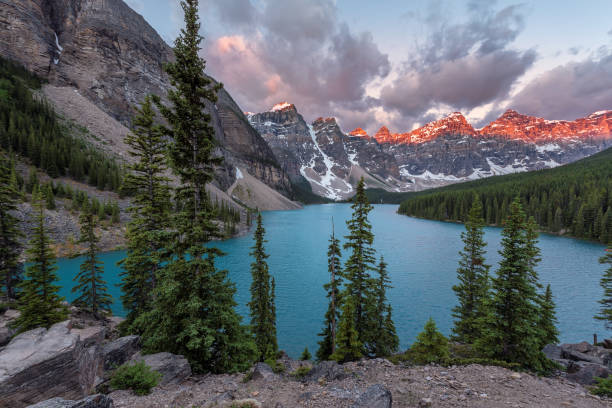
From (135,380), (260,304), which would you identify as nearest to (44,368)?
(135,380)

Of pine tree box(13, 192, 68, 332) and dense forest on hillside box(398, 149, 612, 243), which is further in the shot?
dense forest on hillside box(398, 149, 612, 243)

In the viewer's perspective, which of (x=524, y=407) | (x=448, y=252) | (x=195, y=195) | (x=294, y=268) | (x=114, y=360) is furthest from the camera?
(x=448, y=252)

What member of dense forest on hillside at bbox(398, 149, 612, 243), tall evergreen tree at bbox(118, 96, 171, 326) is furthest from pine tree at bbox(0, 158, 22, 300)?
dense forest on hillside at bbox(398, 149, 612, 243)

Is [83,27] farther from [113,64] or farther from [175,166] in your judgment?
[175,166]

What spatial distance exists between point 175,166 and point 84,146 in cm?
9058

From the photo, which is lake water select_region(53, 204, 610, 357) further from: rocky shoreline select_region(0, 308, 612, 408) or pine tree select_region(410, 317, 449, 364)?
rocky shoreline select_region(0, 308, 612, 408)

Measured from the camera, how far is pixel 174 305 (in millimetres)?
10211

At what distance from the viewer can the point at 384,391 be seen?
6629 mm

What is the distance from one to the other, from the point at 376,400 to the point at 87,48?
16495 cm

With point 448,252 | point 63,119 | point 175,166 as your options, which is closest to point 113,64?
point 63,119

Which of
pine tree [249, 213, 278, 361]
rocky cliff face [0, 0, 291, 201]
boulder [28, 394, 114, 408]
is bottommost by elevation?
pine tree [249, 213, 278, 361]

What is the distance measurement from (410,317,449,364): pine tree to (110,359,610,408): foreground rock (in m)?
0.91

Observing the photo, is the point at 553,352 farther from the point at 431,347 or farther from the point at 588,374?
the point at 431,347

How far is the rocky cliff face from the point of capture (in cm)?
9106
